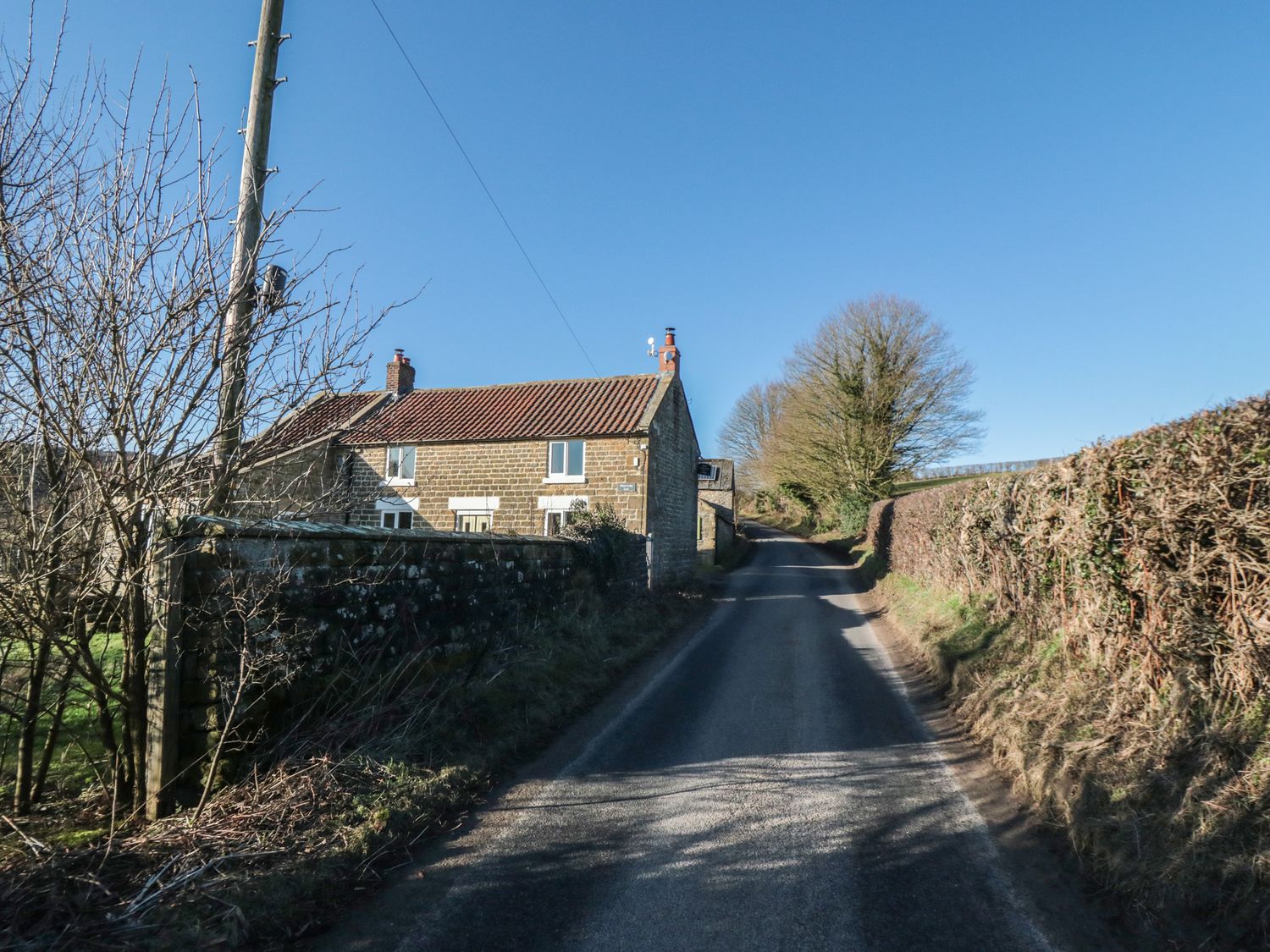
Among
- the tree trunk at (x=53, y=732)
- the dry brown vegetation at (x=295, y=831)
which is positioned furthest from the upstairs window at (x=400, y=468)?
the tree trunk at (x=53, y=732)

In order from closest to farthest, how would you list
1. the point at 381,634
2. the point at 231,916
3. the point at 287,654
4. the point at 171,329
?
the point at 231,916, the point at 171,329, the point at 287,654, the point at 381,634

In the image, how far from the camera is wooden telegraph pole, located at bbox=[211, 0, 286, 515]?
4.62 meters

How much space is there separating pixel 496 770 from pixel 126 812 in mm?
2588

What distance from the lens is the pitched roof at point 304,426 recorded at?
491 centimetres

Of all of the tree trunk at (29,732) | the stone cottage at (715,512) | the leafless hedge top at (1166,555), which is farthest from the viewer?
the stone cottage at (715,512)

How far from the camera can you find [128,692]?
459cm

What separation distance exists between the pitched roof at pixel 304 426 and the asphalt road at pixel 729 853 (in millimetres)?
3048

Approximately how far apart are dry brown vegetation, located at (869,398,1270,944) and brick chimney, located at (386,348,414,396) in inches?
872

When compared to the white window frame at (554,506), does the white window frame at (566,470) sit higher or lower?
higher

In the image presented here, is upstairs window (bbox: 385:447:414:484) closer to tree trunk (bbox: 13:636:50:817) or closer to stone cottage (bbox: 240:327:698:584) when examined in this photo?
stone cottage (bbox: 240:327:698:584)

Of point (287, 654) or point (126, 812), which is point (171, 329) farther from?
point (126, 812)

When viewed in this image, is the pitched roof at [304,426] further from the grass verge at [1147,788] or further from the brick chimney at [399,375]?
the brick chimney at [399,375]

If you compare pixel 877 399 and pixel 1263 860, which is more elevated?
pixel 877 399

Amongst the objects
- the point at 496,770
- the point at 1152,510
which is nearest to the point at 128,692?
the point at 496,770
